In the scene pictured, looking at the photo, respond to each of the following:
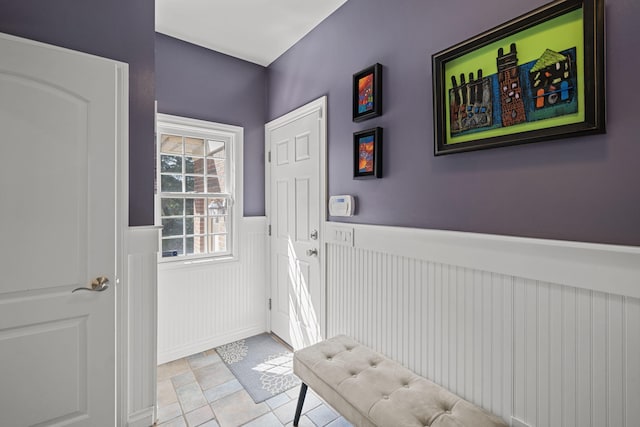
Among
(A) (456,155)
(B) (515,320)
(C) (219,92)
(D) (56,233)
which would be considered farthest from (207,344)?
(A) (456,155)

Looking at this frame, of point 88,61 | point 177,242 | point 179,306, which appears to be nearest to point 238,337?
point 179,306

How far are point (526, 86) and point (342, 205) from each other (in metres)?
1.20

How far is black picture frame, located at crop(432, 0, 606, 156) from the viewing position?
40.9 inches

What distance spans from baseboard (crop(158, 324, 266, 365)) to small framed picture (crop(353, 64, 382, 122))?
2235 millimetres

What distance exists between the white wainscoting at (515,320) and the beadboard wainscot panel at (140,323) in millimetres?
1365

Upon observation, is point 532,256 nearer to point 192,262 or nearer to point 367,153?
point 367,153

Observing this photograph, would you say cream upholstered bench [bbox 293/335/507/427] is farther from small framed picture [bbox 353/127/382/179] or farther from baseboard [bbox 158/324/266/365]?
baseboard [bbox 158/324/266/365]

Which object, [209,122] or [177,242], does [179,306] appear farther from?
[209,122]

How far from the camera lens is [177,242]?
257cm

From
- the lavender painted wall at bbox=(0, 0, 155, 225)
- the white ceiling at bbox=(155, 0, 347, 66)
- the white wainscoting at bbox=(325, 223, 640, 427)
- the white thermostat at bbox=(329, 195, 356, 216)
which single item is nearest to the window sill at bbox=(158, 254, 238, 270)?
the lavender painted wall at bbox=(0, 0, 155, 225)

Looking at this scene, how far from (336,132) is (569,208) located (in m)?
1.46

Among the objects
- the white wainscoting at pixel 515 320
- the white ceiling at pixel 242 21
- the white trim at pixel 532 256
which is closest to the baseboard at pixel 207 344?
the white wainscoting at pixel 515 320

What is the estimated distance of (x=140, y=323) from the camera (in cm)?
179

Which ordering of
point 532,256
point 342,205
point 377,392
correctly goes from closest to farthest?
point 532,256, point 377,392, point 342,205
